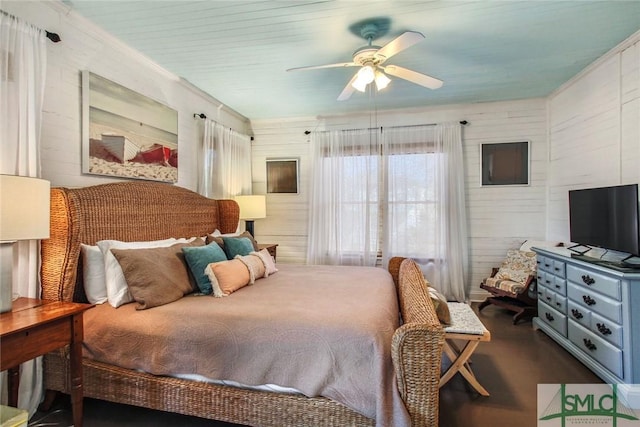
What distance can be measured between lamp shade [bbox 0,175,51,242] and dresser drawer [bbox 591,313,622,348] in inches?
144

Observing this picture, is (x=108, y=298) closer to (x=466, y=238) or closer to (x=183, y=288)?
(x=183, y=288)

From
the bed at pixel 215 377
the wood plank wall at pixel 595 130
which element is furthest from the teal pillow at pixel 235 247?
the wood plank wall at pixel 595 130

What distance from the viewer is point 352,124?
4.79m

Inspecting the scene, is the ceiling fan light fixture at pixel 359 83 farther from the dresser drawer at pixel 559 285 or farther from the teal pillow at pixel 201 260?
the dresser drawer at pixel 559 285

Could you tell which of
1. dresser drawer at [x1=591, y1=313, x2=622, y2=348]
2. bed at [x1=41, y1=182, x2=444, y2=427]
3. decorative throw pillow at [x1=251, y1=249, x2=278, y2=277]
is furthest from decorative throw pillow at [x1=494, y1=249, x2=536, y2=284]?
decorative throw pillow at [x1=251, y1=249, x2=278, y2=277]

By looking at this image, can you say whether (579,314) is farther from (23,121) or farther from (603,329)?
(23,121)

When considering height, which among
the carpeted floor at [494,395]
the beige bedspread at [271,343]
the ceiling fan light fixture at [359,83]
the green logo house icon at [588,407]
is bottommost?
the green logo house icon at [588,407]

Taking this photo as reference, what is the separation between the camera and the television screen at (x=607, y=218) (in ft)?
7.91

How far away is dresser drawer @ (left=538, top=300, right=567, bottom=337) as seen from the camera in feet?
9.59

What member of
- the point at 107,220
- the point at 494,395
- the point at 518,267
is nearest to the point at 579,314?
the point at 494,395

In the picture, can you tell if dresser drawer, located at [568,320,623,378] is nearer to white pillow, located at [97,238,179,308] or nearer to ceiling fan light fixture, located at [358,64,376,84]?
ceiling fan light fixture, located at [358,64,376,84]

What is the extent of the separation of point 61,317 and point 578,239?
13.4 feet

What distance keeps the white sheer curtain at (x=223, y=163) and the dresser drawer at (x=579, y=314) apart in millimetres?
3868

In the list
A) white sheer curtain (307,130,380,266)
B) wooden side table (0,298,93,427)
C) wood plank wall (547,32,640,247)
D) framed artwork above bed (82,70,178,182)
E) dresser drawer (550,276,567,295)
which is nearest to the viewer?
wooden side table (0,298,93,427)
